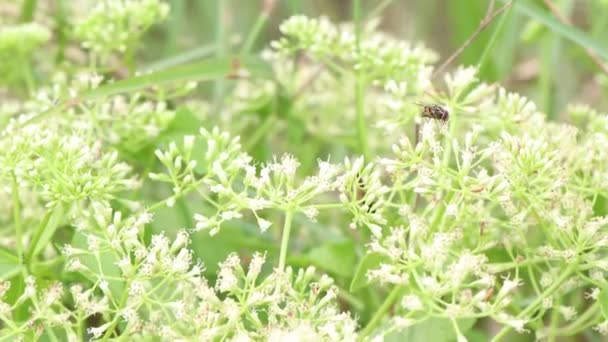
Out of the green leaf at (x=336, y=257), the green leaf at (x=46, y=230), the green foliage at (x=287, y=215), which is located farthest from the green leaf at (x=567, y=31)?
the green leaf at (x=46, y=230)

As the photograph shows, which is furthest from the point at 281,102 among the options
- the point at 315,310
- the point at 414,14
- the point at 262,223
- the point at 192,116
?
the point at 414,14

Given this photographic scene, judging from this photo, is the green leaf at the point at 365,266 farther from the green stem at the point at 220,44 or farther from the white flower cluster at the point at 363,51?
the green stem at the point at 220,44

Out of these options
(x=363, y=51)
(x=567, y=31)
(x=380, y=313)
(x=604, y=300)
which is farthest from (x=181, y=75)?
(x=604, y=300)

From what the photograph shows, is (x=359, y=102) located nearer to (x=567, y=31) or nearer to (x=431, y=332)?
(x=567, y=31)

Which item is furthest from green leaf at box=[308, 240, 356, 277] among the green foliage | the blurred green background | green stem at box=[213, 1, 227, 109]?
green stem at box=[213, 1, 227, 109]

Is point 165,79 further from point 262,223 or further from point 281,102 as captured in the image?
point 281,102
